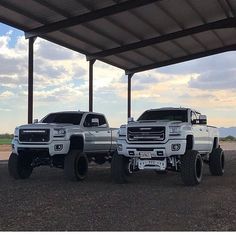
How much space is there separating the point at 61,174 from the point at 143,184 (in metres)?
4.39

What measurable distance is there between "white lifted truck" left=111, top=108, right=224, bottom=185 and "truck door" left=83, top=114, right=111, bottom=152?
1.91 m

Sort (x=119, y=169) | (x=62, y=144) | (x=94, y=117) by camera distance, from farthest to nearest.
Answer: (x=94, y=117), (x=62, y=144), (x=119, y=169)

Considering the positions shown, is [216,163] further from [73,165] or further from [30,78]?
[30,78]

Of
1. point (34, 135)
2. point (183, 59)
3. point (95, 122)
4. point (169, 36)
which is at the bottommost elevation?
point (34, 135)

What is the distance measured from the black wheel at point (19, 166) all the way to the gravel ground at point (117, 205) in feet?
1.19

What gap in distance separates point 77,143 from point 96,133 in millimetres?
989

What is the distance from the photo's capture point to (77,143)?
1502 cm

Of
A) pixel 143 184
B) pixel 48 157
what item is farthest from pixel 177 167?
pixel 48 157

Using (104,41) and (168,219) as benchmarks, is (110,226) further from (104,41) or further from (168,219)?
(104,41)

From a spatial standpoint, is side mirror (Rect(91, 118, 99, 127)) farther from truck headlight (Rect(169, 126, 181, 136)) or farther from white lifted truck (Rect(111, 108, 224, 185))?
truck headlight (Rect(169, 126, 181, 136))

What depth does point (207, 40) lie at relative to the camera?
28.1m

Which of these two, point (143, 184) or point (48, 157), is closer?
point (143, 184)

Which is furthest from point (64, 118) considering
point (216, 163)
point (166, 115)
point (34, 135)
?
point (216, 163)
